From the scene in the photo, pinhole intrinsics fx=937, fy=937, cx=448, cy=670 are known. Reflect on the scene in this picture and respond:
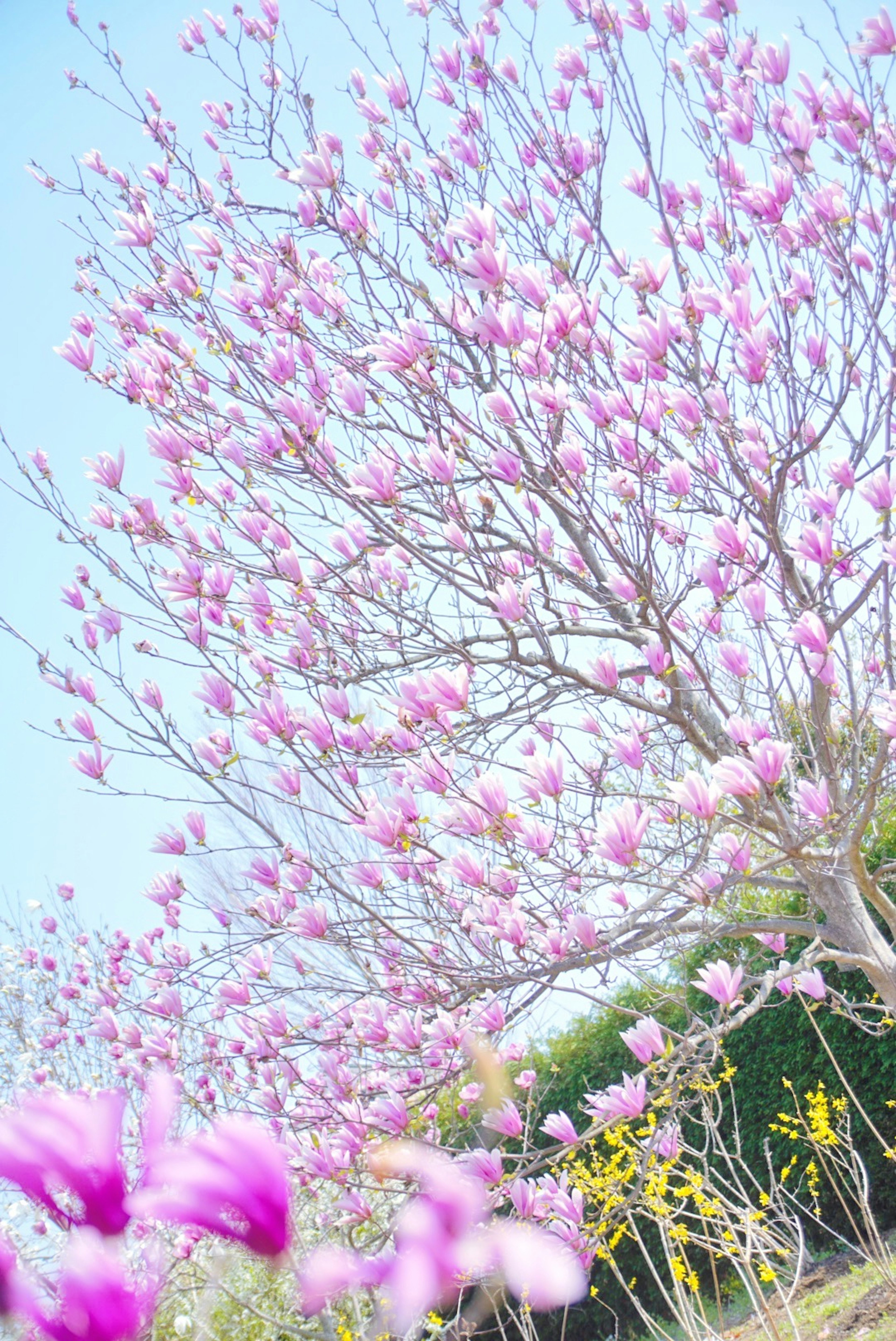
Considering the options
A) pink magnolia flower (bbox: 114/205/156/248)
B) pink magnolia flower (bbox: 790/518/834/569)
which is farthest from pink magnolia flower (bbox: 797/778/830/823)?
pink magnolia flower (bbox: 114/205/156/248)

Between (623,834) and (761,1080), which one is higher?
(623,834)

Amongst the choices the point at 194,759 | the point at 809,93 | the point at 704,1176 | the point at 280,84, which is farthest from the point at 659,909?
the point at 280,84

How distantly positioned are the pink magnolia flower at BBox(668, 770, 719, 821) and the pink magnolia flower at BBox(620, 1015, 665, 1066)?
843 millimetres

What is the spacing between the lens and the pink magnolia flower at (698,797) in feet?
7.27

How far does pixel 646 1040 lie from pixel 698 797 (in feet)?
3.11

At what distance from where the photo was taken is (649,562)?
2.57m

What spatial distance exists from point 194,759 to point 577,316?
183 centimetres

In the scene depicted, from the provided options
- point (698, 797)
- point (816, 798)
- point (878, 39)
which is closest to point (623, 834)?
point (698, 797)

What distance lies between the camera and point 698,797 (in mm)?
2221

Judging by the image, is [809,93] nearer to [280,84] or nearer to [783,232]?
[783,232]

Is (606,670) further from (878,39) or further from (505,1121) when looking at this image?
(878,39)

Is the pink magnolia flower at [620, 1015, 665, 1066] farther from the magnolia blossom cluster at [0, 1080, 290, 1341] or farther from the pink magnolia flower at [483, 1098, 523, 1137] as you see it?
the magnolia blossom cluster at [0, 1080, 290, 1341]

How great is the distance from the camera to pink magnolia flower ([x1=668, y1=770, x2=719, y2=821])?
2215 millimetres

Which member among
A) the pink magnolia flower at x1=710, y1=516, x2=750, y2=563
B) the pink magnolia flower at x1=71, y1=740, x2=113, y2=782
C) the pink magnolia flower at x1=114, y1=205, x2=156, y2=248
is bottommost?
the pink magnolia flower at x1=710, y1=516, x2=750, y2=563
